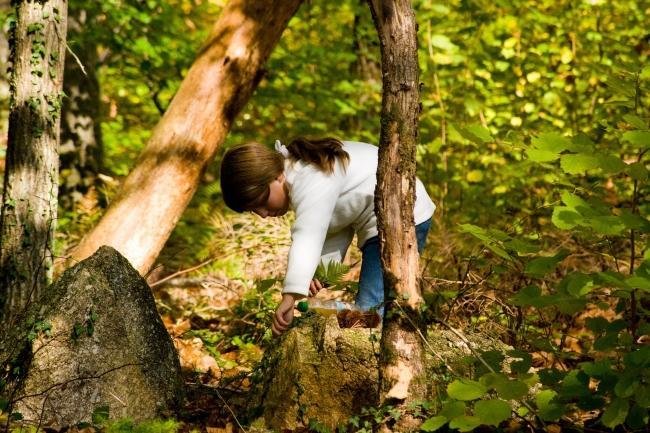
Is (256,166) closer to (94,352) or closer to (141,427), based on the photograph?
(94,352)

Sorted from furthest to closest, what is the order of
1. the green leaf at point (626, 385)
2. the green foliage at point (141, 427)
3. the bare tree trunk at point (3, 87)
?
the bare tree trunk at point (3, 87) → the green foliage at point (141, 427) → the green leaf at point (626, 385)

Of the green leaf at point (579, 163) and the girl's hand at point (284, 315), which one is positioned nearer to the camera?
the green leaf at point (579, 163)

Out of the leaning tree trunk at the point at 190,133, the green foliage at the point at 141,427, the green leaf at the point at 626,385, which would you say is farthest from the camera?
the leaning tree trunk at the point at 190,133

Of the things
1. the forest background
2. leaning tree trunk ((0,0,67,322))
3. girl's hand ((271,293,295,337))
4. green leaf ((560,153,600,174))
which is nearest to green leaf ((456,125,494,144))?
green leaf ((560,153,600,174))

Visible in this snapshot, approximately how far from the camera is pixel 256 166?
10.9 feet

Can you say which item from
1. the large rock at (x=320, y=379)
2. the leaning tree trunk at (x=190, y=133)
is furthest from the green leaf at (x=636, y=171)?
the leaning tree trunk at (x=190, y=133)

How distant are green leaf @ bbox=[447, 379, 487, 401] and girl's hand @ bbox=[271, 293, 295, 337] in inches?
49.7

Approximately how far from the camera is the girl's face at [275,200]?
3400mm

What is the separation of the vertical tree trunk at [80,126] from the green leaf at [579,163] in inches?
252

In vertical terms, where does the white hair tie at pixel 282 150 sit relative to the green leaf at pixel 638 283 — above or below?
above

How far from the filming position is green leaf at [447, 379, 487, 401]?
2.00 m

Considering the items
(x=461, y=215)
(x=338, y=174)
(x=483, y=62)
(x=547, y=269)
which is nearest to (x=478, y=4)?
(x=483, y=62)

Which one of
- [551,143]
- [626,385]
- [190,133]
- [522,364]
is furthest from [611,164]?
[190,133]

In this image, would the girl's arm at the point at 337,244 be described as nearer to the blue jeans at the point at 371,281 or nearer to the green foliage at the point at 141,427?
the blue jeans at the point at 371,281
